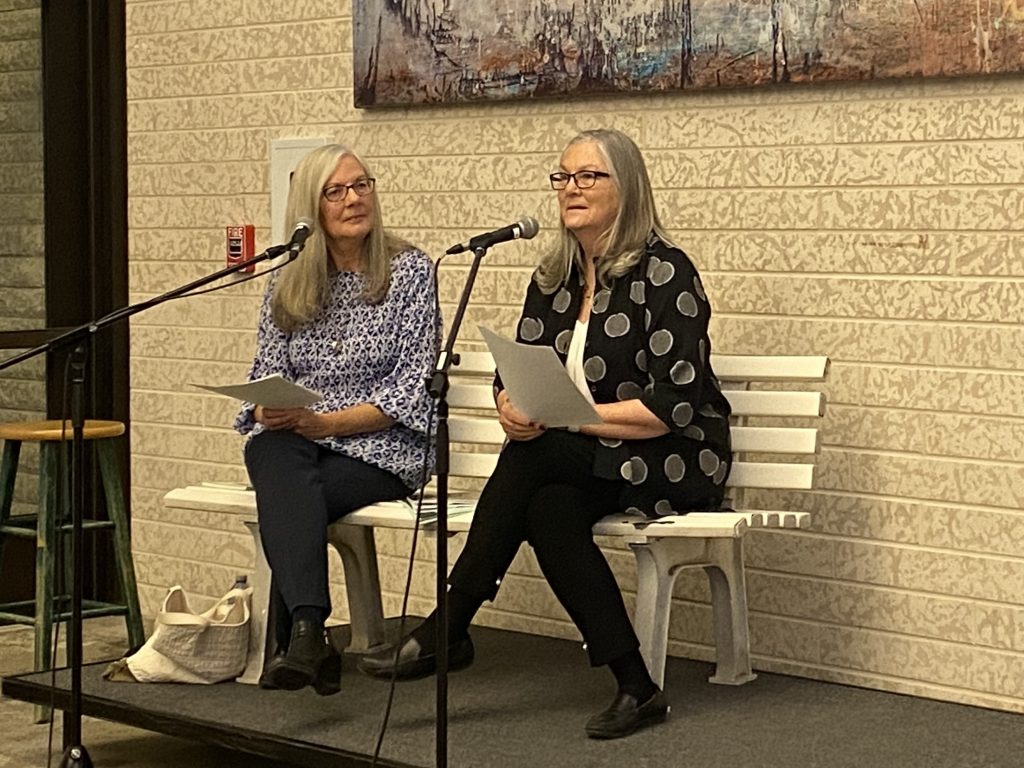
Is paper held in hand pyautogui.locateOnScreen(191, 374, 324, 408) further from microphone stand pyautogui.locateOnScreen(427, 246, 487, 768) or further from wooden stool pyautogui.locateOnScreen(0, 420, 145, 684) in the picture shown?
wooden stool pyautogui.locateOnScreen(0, 420, 145, 684)

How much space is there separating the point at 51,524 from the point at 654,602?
1623mm

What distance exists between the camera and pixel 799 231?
4305mm

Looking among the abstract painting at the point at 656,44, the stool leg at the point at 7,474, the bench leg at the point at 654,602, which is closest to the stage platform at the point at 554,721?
the bench leg at the point at 654,602

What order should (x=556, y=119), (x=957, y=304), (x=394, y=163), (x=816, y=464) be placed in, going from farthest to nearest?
(x=394, y=163) → (x=556, y=119) → (x=816, y=464) → (x=957, y=304)

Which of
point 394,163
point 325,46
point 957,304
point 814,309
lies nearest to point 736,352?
point 814,309

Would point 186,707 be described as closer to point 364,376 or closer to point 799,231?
point 364,376

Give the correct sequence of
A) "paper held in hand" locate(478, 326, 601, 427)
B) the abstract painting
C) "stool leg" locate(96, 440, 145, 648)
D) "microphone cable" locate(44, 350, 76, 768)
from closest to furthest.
A: "paper held in hand" locate(478, 326, 601, 427)
the abstract painting
"microphone cable" locate(44, 350, 76, 768)
"stool leg" locate(96, 440, 145, 648)

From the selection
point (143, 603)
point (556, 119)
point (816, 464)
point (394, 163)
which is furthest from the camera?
point (143, 603)

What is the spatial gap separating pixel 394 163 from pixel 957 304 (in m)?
1.62

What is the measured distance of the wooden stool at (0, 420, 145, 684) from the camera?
475 centimetres

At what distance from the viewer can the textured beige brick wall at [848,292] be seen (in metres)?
4.05

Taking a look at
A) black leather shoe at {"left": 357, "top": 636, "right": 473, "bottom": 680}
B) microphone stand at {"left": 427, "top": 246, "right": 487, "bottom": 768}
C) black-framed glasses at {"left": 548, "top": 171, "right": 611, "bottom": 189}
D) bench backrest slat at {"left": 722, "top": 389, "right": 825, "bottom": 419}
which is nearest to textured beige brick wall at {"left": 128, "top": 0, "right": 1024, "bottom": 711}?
bench backrest slat at {"left": 722, "top": 389, "right": 825, "bottom": 419}

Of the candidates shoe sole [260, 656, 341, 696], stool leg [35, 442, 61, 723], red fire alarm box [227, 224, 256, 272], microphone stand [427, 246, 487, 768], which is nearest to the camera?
microphone stand [427, 246, 487, 768]

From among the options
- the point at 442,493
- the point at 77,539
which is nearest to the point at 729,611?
the point at 442,493
